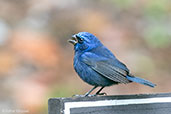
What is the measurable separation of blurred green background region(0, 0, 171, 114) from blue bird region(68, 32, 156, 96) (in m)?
1.95

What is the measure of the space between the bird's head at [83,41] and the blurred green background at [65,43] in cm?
193

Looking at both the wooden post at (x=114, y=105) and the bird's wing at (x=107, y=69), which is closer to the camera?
the wooden post at (x=114, y=105)

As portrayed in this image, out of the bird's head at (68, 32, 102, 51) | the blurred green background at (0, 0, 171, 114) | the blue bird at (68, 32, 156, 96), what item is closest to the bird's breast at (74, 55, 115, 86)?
the blue bird at (68, 32, 156, 96)

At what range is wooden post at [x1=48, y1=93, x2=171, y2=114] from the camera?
2584 mm

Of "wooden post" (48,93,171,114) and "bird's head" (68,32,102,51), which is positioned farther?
"bird's head" (68,32,102,51)

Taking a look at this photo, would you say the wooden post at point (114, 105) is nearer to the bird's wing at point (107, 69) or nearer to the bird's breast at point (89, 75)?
the bird's wing at point (107, 69)

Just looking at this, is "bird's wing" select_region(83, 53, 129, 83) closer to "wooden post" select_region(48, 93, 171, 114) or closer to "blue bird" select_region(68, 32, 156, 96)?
"blue bird" select_region(68, 32, 156, 96)

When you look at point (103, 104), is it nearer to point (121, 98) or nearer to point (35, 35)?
point (121, 98)

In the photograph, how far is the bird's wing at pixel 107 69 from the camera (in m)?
3.89

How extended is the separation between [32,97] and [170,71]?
216cm

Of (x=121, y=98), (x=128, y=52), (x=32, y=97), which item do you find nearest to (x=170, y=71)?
(x=128, y=52)

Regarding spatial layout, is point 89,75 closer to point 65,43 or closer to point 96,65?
point 96,65

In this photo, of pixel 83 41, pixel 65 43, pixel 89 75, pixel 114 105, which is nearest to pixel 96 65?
pixel 89 75

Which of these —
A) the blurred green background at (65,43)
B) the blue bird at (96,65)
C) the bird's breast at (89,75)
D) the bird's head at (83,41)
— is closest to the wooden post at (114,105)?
the blue bird at (96,65)
